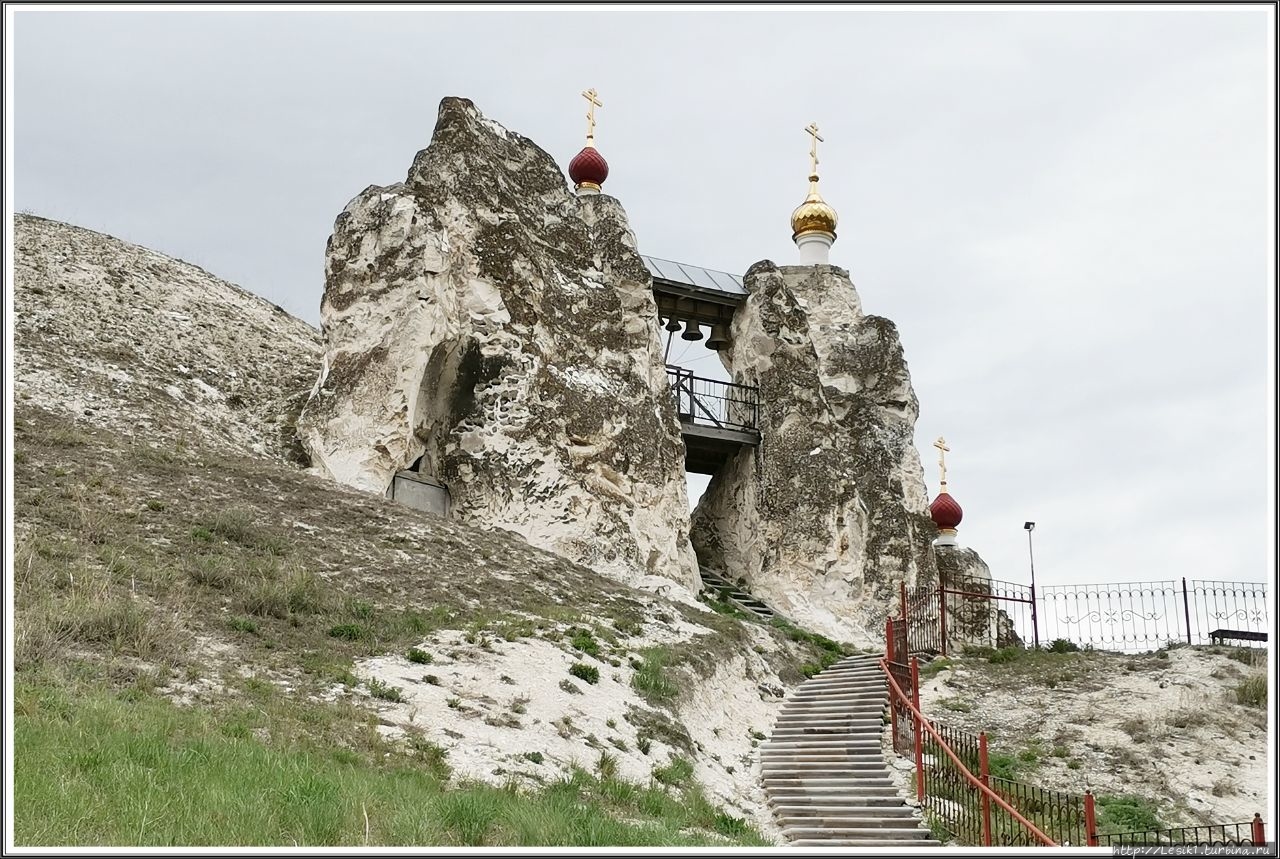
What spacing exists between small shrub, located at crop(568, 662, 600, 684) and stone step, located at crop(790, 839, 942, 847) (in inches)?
122

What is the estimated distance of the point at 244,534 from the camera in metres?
15.8

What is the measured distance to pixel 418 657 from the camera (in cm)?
1323

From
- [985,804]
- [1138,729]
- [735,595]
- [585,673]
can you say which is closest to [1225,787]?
[1138,729]

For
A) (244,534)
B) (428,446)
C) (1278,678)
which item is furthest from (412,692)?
(428,446)

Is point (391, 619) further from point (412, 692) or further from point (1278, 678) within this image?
point (1278, 678)

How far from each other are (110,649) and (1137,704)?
14.8 metres

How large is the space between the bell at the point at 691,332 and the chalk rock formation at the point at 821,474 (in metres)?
0.87

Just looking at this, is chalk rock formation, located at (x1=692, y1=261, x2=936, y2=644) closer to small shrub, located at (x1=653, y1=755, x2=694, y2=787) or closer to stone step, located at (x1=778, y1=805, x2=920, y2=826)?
stone step, located at (x1=778, y1=805, x2=920, y2=826)

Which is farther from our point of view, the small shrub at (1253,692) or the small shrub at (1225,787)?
the small shrub at (1253,692)

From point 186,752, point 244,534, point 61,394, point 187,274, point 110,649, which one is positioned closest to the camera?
point 186,752

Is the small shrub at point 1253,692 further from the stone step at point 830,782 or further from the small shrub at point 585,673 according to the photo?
the small shrub at point 585,673

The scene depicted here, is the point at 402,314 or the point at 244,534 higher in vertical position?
the point at 402,314

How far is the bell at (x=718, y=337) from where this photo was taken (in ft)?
102

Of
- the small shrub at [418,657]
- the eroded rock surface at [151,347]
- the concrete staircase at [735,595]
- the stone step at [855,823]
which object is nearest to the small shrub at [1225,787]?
the stone step at [855,823]
